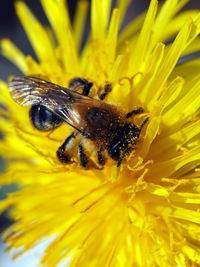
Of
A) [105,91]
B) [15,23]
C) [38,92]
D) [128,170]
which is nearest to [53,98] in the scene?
[38,92]

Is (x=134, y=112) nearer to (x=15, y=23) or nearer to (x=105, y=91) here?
(x=105, y=91)

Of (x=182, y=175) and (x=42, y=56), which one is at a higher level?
(x=42, y=56)

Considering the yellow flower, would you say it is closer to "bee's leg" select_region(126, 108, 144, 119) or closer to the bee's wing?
"bee's leg" select_region(126, 108, 144, 119)

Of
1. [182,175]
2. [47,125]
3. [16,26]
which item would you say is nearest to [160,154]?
[182,175]

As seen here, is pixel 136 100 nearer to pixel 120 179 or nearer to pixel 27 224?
pixel 120 179

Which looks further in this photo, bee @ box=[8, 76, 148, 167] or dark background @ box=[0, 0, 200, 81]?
dark background @ box=[0, 0, 200, 81]

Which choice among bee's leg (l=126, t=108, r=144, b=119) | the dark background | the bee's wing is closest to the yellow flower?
bee's leg (l=126, t=108, r=144, b=119)

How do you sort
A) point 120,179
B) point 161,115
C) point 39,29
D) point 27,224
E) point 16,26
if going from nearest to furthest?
point 161,115, point 120,179, point 27,224, point 39,29, point 16,26
